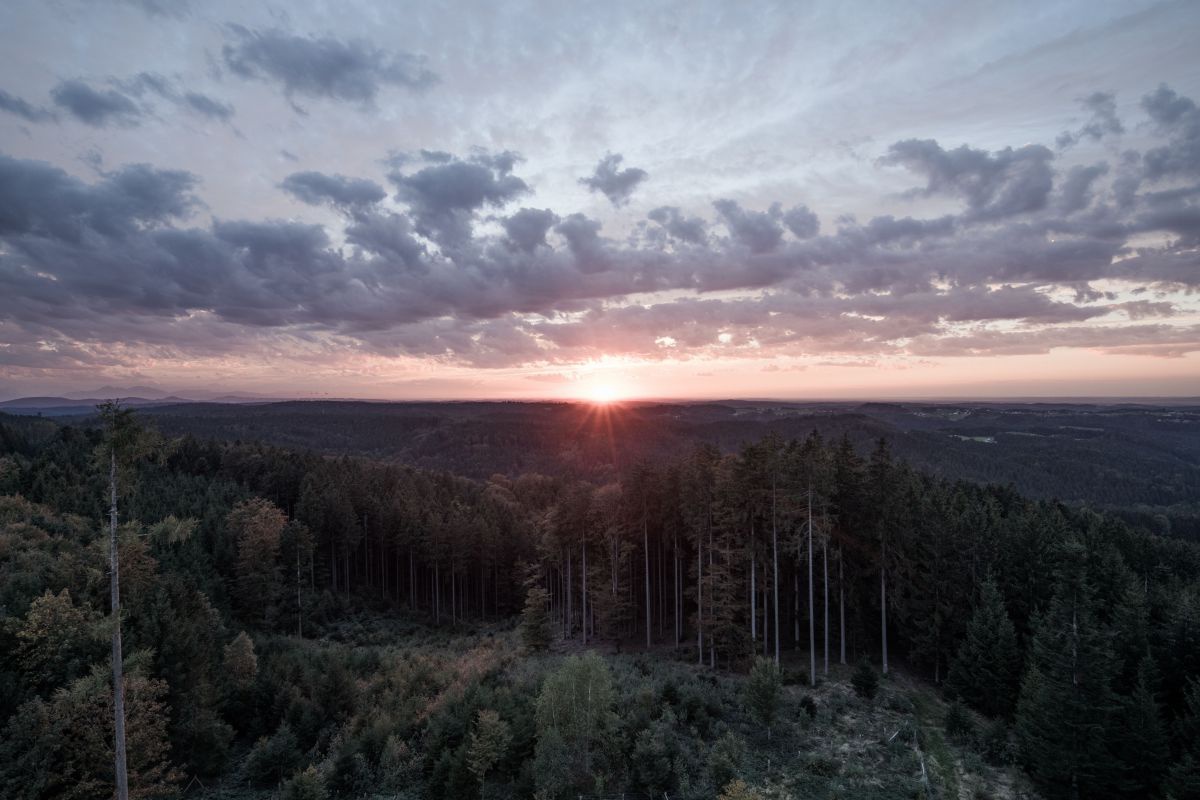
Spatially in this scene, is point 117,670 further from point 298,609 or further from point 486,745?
point 298,609

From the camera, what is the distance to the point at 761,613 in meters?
35.5

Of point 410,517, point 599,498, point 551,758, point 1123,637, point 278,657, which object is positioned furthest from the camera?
point 410,517

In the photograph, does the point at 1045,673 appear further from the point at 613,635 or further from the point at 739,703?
the point at 613,635

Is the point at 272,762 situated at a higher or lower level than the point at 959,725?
higher

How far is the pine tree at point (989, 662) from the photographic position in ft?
93.9

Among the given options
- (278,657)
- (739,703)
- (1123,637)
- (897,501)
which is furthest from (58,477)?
(1123,637)

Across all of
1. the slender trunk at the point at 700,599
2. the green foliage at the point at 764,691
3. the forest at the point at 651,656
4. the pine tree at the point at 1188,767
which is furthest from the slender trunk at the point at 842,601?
the pine tree at the point at 1188,767

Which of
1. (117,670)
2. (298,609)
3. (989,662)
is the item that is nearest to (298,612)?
(298,609)

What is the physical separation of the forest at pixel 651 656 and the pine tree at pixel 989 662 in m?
0.16

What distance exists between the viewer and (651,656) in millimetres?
36469

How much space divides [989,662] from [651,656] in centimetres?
1908

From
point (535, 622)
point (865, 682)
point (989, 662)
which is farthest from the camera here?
point (535, 622)

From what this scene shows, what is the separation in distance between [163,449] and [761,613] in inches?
1297

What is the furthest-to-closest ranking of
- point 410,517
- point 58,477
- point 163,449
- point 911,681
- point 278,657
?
1. point 410,517
2. point 58,477
3. point 911,681
4. point 278,657
5. point 163,449
